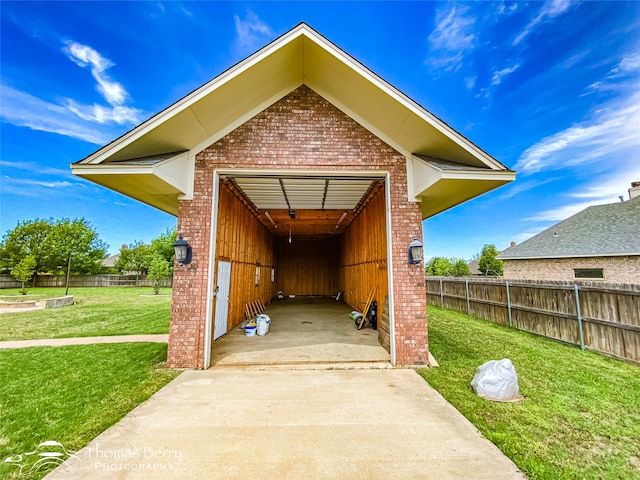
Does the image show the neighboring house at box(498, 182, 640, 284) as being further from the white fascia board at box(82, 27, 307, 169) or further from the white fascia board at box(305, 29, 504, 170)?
the white fascia board at box(82, 27, 307, 169)

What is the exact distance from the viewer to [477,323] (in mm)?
9094

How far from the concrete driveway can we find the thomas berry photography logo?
112mm

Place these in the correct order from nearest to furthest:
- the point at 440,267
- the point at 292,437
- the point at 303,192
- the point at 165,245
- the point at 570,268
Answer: the point at 292,437
the point at 303,192
the point at 570,268
the point at 165,245
the point at 440,267

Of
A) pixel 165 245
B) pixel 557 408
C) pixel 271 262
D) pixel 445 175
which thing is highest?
pixel 165 245

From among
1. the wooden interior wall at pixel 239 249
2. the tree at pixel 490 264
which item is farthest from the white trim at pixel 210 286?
the tree at pixel 490 264

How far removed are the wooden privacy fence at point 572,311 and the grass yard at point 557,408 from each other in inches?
14.5

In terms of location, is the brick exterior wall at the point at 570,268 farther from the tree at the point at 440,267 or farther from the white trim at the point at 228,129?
the tree at the point at 440,267

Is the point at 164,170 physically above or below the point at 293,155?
below

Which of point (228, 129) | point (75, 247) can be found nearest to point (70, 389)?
point (228, 129)

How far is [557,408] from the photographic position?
3396mm

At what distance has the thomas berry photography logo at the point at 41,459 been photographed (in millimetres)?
2254

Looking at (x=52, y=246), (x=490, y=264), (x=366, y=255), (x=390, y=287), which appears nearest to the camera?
(x=390, y=287)

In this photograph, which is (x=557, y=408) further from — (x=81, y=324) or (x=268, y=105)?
(x=81, y=324)

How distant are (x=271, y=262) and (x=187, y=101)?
476 inches
